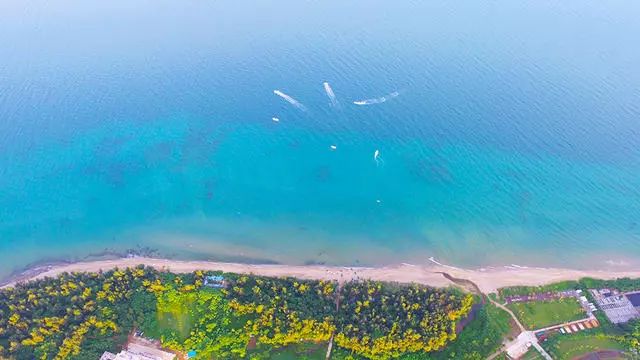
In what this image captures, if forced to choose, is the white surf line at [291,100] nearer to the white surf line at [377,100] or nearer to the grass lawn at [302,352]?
the white surf line at [377,100]

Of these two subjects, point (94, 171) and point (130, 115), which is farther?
point (130, 115)

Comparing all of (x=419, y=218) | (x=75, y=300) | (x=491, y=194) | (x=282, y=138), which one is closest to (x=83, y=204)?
(x=75, y=300)

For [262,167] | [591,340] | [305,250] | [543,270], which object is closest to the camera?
[591,340]

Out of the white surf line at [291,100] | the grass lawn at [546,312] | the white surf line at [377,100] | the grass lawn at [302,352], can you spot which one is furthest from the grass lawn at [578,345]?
the white surf line at [291,100]

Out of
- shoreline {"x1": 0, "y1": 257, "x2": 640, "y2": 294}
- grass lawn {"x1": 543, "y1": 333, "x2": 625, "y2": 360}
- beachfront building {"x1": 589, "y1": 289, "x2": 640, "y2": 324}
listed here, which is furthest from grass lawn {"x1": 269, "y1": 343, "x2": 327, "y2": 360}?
beachfront building {"x1": 589, "y1": 289, "x2": 640, "y2": 324}

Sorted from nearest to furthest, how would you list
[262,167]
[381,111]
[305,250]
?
[305,250] < [262,167] < [381,111]

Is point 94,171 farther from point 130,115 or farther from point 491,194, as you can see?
point 491,194
